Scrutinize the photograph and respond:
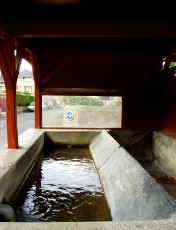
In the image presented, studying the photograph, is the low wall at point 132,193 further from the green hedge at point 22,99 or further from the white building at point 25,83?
the white building at point 25,83

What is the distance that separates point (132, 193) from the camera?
4.18 metres

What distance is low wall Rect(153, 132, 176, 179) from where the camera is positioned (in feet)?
28.5

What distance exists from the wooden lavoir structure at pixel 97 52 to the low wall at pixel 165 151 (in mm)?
629

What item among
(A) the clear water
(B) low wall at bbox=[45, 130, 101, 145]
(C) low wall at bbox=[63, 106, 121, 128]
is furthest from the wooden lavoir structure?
(C) low wall at bbox=[63, 106, 121, 128]

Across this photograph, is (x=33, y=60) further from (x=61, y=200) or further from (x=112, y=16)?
(x=61, y=200)

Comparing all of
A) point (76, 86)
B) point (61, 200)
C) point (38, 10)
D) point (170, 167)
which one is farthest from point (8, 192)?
point (76, 86)

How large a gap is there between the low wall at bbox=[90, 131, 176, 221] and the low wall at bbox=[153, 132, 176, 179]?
313 centimetres

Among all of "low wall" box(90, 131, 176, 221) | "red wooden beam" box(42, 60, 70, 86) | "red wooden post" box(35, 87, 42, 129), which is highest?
"red wooden beam" box(42, 60, 70, 86)

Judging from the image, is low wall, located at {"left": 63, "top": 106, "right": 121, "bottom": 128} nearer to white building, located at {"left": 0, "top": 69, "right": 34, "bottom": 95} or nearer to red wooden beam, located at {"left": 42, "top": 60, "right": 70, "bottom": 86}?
red wooden beam, located at {"left": 42, "top": 60, "right": 70, "bottom": 86}

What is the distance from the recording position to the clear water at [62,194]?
466 centimetres

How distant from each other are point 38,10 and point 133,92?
665 cm

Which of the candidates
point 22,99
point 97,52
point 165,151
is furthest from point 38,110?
point 22,99

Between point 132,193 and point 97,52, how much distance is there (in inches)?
279

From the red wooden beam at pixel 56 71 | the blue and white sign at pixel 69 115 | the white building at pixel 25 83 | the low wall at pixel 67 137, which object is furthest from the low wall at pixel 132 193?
the white building at pixel 25 83
